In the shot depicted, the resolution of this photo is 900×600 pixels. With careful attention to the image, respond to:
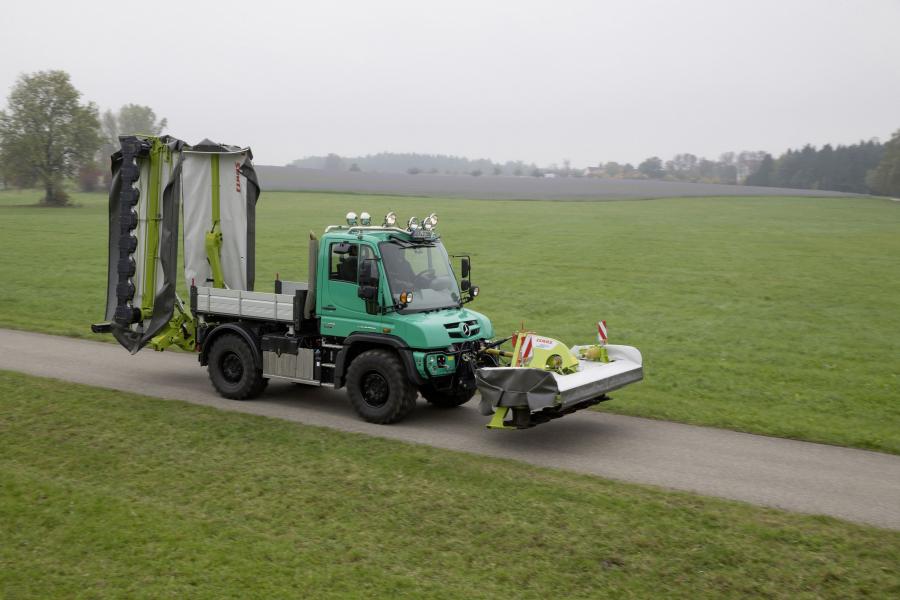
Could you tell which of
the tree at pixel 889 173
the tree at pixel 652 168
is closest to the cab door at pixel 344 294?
the tree at pixel 889 173

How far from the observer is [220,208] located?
45.7 ft

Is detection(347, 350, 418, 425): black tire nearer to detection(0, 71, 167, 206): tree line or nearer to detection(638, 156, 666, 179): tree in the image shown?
detection(0, 71, 167, 206): tree line

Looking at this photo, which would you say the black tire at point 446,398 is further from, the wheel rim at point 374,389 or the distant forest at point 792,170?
the distant forest at point 792,170

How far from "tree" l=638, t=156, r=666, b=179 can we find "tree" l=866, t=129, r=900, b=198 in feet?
129

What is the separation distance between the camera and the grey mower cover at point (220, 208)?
544 inches

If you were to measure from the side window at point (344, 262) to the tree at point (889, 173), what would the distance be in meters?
105

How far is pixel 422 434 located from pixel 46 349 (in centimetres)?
991

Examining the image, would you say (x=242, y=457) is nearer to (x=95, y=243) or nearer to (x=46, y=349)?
(x=46, y=349)

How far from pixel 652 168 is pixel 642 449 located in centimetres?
14351

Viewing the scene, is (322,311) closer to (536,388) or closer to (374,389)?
(374,389)

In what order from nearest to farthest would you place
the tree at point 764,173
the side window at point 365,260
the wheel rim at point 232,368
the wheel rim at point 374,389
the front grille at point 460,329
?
the side window at point 365,260
the front grille at point 460,329
the wheel rim at point 374,389
the wheel rim at point 232,368
the tree at point 764,173

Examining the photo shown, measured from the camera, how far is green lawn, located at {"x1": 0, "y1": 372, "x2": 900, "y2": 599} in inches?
280

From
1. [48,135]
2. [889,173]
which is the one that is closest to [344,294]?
[48,135]

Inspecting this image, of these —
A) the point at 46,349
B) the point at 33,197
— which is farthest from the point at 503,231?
the point at 33,197
